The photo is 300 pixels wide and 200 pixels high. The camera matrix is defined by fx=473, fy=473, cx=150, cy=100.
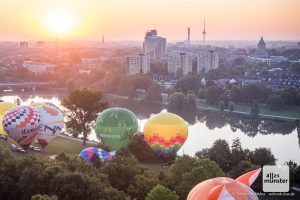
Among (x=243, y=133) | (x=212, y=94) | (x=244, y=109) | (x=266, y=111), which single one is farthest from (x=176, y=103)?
(x=243, y=133)

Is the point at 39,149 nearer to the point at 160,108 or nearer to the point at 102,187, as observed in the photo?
the point at 102,187

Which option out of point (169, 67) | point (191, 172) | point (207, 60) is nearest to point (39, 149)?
point (191, 172)

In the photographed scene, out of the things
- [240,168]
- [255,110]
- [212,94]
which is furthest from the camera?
[212,94]

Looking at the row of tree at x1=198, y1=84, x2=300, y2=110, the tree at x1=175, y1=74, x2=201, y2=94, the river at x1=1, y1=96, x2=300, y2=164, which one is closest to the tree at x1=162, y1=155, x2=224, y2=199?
the river at x1=1, y1=96, x2=300, y2=164

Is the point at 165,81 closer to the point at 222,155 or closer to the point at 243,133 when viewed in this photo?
the point at 243,133

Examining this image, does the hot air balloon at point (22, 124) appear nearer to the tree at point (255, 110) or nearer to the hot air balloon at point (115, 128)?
the hot air balloon at point (115, 128)
